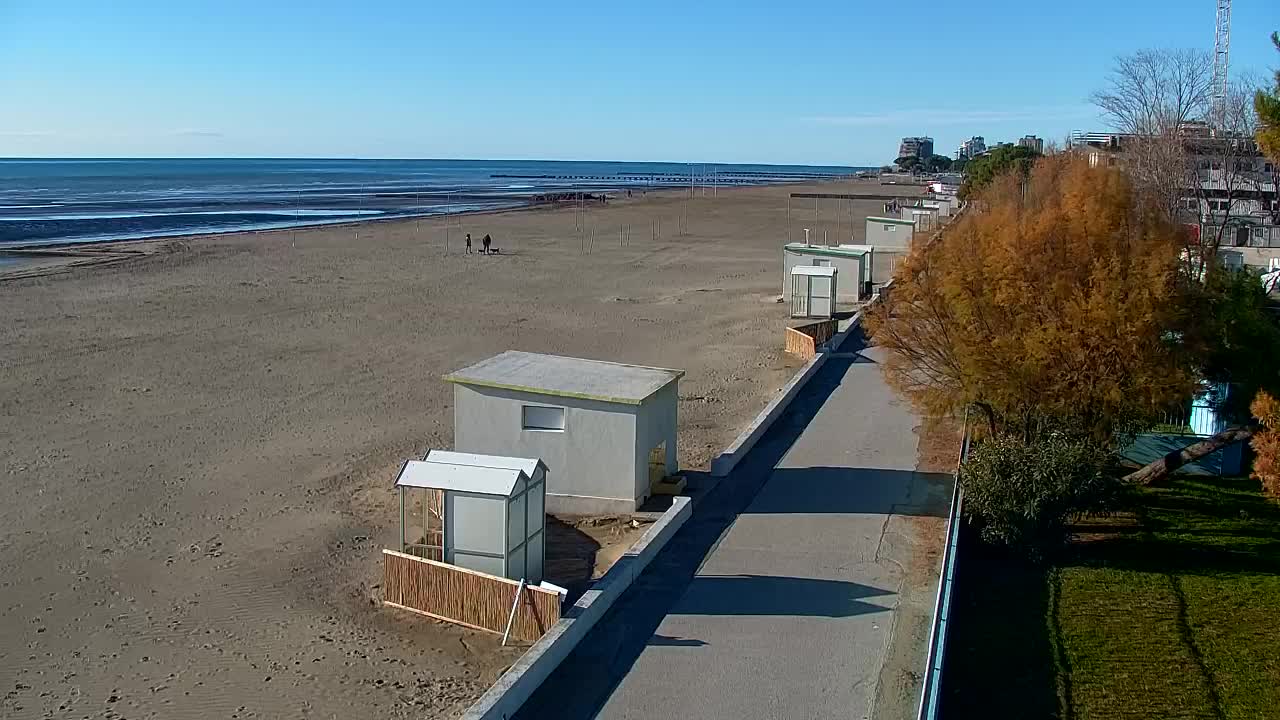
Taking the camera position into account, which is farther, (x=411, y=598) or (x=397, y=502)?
(x=397, y=502)

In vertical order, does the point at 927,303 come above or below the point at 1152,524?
above

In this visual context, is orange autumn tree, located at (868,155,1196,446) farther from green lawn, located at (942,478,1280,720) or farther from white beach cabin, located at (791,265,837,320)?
white beach cabin, located at (791,265,837,320)

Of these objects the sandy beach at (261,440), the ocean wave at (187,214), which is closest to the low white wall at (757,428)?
the sandy beach at (261,440)

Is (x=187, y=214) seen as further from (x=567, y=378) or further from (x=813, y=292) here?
(x=567, y=378)

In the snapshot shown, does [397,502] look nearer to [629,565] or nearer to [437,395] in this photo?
[629,565]

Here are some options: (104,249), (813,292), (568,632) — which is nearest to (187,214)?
(104,249)

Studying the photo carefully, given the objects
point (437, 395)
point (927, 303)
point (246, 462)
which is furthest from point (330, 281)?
point (927, 303)

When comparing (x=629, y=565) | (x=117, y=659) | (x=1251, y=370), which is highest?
(x=1251, y=370)

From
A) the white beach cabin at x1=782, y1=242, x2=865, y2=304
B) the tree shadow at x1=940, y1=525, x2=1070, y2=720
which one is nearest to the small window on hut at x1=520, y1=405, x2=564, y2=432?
the tree shadow at x1=940, y1=525, x2=1070, y2=720
